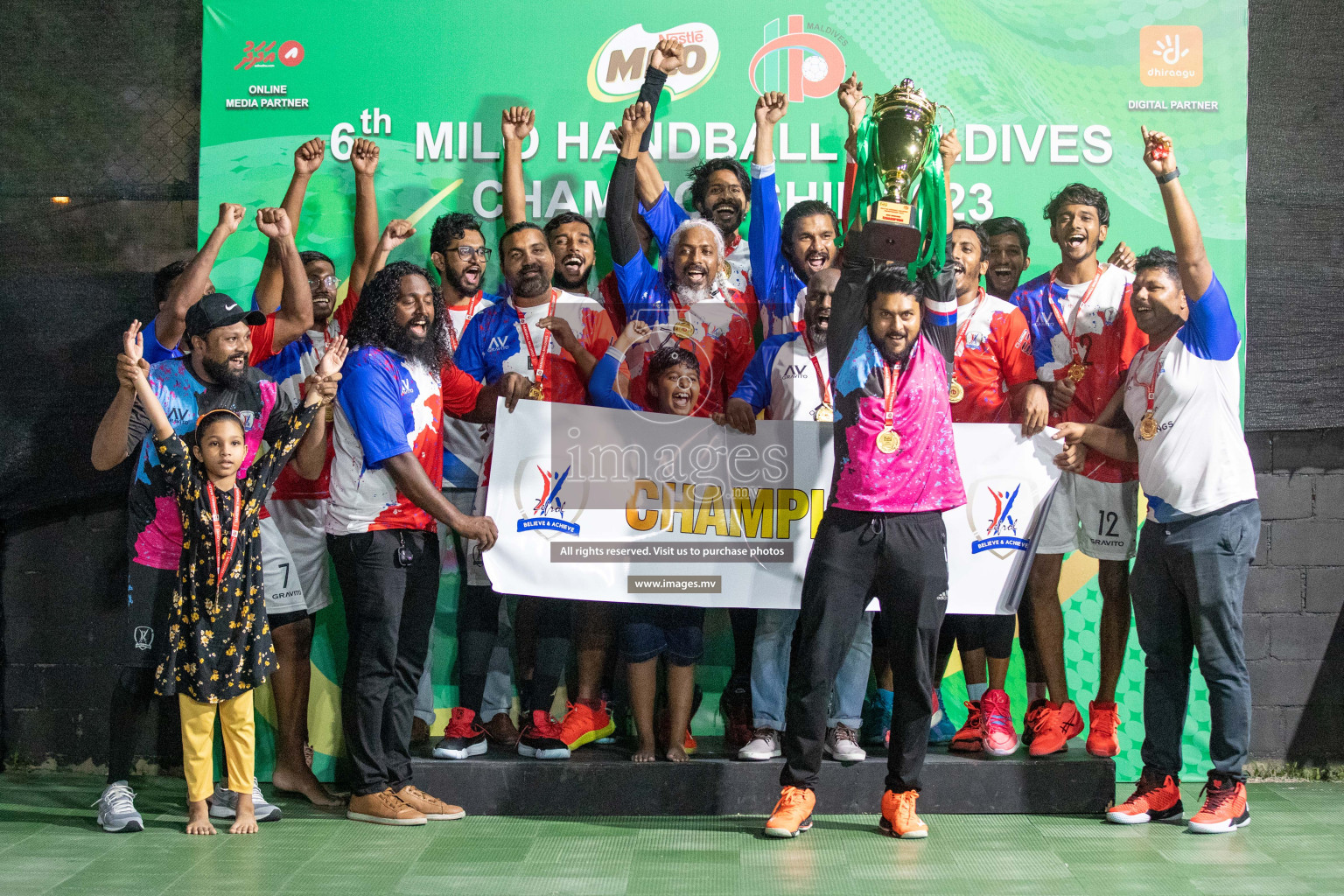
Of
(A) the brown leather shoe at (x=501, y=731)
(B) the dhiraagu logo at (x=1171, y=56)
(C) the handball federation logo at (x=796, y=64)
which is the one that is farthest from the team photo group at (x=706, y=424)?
(B) the dhiraagu logo at (x=1171, y=56)

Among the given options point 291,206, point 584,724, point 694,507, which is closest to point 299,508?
point 291,206

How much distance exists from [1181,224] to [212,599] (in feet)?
10.9

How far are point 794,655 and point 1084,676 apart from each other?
1.15 m

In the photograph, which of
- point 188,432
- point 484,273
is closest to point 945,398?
point 484,273

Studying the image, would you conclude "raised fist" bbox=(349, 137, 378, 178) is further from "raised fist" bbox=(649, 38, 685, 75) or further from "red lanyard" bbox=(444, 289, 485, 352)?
"raised fist" bbox=(649, 38, 685, 75)

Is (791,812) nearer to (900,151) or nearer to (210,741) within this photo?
(210,741)

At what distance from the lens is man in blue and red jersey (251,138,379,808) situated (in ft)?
14.0

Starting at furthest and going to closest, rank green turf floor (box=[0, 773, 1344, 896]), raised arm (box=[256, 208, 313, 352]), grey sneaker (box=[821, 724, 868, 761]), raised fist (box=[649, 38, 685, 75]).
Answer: raised fist (box=[649, 38, 685, 75]), raised arm (box=[256, 208, 313, 352]), grey sneaker (box=[821, 724, 868, 761]), green turf floor (box=[0, 773, 1344, 896])

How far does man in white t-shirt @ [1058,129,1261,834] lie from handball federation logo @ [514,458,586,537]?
77.5 inches

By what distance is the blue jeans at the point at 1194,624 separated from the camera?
3.87 metres

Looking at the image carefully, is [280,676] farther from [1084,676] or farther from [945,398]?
[1084,676]

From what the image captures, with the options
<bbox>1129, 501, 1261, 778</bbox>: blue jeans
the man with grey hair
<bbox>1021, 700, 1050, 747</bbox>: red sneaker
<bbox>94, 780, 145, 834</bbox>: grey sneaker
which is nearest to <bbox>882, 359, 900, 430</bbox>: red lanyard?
the man with grey hair

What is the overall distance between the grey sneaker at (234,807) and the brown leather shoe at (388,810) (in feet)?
1.06

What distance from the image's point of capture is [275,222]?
4.29 meters
